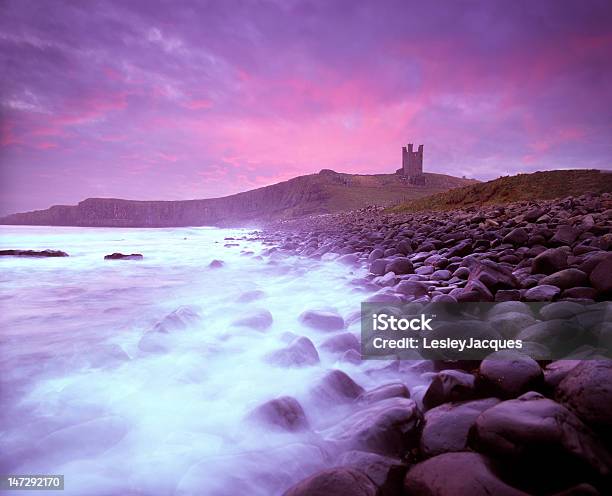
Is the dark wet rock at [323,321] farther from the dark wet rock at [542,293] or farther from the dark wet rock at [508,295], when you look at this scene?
the dark wet rock at [542,293]

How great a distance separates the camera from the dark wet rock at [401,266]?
15.2ft

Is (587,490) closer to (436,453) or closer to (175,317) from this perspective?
(436,453)

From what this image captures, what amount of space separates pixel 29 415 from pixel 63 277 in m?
6.15

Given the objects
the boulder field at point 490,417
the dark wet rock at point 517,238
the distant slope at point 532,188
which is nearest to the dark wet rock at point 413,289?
the boulder field at point 490,417

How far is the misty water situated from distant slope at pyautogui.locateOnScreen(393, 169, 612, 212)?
34.8 feet

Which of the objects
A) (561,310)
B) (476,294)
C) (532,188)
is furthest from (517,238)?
(532,188)

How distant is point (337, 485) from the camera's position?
1.20 m

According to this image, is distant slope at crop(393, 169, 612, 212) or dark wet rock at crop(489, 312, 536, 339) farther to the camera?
distant slope at crop(393, 169, 612, 212)

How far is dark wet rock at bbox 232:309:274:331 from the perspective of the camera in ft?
11.9

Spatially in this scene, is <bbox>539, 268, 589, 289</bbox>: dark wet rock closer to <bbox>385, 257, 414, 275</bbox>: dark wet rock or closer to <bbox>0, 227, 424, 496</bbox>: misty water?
<bbox>0, 227, 424, 496</bbox>: misty water

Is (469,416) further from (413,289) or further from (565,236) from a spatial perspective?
(565,236)

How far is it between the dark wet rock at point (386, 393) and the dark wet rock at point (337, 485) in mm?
682

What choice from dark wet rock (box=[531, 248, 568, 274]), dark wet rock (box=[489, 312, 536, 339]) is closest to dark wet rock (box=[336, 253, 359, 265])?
dark wet rock (box=[531, 248, 568, 274])

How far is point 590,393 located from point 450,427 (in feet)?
1.67
